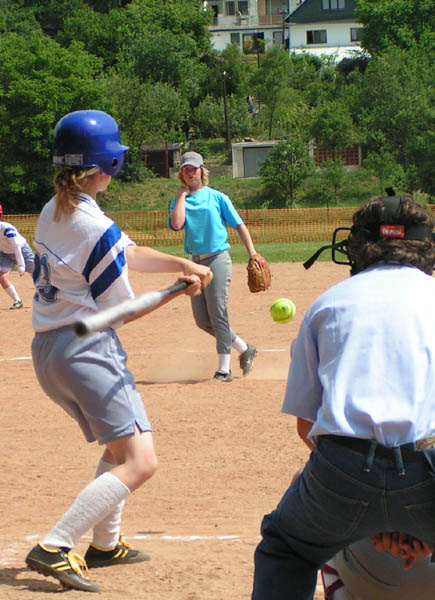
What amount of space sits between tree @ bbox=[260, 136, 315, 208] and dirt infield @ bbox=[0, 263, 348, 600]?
118ft

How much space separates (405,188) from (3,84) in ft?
80.3

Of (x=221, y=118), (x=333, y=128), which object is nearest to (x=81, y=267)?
(x=333, y=128)

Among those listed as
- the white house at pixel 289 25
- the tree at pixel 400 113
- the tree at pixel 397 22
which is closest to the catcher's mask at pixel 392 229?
the tree at pixel 400 113

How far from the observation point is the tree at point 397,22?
2699 inches

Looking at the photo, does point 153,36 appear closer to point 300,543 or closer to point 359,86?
point 359,86

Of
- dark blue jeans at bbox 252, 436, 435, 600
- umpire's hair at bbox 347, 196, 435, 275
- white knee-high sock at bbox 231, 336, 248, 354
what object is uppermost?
umpire's hair at bbox 347, 196, 435, 275

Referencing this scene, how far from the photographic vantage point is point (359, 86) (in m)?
55.6

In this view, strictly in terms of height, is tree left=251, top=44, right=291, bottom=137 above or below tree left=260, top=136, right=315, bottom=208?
above

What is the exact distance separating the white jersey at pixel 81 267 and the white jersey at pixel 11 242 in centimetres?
1022

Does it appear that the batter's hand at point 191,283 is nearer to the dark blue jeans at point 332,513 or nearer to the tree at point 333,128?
the dark blue jeans at point 332,513

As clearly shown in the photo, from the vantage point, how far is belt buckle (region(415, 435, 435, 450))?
8.59ft

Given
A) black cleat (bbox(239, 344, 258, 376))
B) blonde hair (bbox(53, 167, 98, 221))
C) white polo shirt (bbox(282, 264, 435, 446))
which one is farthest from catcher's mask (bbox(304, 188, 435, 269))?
black cleat (bbox(239, 344, 258, 376))

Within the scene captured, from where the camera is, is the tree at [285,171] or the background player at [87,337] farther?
the tree at [285,171]

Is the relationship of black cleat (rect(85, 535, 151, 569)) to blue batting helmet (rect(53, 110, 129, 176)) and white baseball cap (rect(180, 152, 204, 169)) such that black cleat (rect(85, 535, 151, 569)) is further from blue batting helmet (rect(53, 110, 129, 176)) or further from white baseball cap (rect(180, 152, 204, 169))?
white baseball cap (rect(180, 152, 204, 169))
